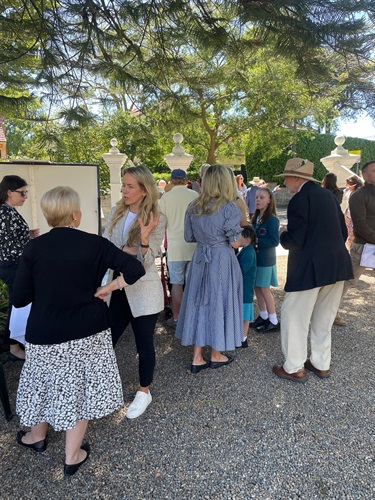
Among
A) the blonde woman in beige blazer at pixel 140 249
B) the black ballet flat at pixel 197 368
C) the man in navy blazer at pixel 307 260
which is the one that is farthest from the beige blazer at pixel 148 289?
the man in navy blazer at pixel 307 260

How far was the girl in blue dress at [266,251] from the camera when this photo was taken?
11.9 ft

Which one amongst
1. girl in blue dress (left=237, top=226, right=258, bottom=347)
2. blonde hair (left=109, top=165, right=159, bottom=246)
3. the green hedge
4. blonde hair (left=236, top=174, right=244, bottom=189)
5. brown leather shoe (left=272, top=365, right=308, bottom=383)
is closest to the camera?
blonde hair (left=109, top=165, right=159, bottom=246)

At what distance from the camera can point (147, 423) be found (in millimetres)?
2457

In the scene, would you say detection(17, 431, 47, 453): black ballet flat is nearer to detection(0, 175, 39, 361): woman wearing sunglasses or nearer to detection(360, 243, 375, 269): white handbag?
detection(0, 175, 39, 361): woman wearing sunglasses

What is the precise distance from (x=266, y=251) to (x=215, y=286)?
1.10 m

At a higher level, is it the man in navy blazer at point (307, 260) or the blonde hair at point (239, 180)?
the blonde hair at point (239, 180)

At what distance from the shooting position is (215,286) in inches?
115

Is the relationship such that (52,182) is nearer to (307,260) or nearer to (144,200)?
(144,200)

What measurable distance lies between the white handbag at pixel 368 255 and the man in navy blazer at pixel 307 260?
1.11 meters

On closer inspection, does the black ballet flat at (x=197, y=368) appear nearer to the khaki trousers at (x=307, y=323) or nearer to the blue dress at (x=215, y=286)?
the blue dress at (x=215, y=286)

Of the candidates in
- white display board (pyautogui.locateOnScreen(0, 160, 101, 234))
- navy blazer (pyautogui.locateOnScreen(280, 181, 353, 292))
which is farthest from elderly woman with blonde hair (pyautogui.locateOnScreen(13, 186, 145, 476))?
white display board (pyautogui.locateOnScreen(0, 160, 101, 234))

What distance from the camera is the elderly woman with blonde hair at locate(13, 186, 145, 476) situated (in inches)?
70.4

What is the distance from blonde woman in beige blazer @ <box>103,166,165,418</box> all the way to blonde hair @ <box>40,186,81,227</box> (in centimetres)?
55

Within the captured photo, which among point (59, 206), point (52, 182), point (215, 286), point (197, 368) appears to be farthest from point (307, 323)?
point (52, 182)
